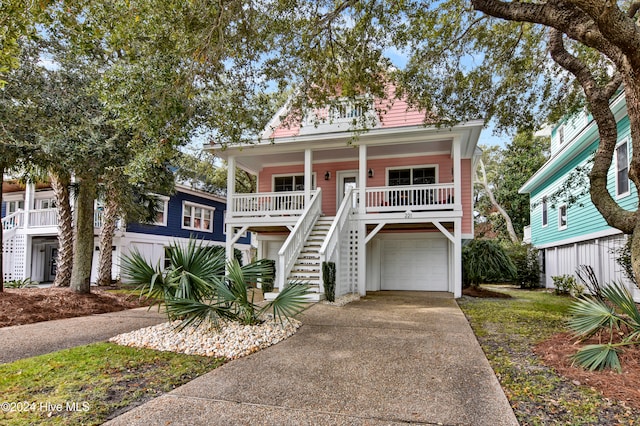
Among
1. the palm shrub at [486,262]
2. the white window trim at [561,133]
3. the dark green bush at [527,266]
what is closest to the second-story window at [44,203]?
the palm shrub at [486,262]

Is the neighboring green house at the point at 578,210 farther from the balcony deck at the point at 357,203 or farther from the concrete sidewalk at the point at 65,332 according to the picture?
the concrete sidewalk at the point at 65,332

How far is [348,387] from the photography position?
3750mm

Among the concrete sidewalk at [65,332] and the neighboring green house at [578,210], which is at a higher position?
the neighboring green house at [578,210]

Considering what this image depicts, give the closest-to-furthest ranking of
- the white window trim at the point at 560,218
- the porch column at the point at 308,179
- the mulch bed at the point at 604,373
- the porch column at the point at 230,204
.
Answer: the mulch bed at the point at 604,373, the porch column at the point at 308,179, the porch column at the point at 230,204, the white window trim at the point at 560,218

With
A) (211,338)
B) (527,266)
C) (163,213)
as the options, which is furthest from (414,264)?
(163,213)

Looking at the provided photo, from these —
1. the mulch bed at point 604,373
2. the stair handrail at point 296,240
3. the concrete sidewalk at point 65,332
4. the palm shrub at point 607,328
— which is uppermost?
the stair handrail at point 296,240

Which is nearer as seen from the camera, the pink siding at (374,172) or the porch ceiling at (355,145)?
the porch ceiling at (355,145)

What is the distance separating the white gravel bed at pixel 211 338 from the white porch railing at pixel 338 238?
385 cm

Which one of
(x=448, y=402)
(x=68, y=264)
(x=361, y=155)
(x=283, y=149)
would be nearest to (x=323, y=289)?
(x=361, y=155)

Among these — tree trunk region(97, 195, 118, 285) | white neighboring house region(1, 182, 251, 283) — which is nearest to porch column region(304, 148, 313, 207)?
white neighboring house region(1, 182, 251, 283)

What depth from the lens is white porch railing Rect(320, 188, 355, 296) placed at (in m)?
9.91

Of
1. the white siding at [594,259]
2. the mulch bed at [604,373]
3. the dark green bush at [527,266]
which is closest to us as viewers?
the mulch bed at [604,373]

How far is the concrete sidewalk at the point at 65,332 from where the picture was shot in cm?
515

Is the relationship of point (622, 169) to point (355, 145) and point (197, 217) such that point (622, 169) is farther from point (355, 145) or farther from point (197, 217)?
point (197, 217)
